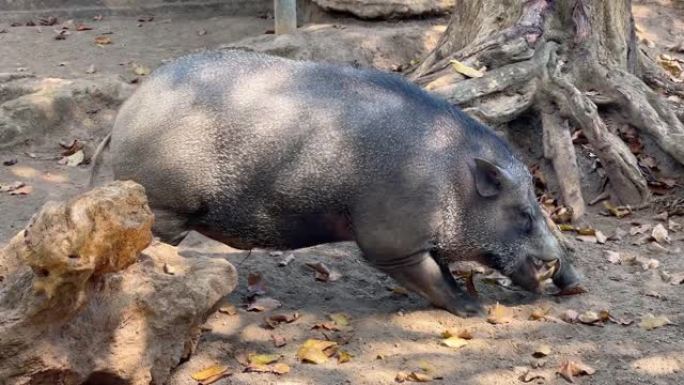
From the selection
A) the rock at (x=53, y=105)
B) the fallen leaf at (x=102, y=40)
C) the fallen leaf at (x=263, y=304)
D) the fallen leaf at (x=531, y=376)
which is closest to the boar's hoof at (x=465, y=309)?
the fallen leaf at (x=531, y=376)

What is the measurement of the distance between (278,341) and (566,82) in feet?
9.47

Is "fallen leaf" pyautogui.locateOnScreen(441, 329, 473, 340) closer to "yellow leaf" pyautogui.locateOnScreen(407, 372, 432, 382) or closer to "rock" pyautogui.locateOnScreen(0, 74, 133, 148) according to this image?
"yellow leaf" pyautogui.locateOnScreen(407, 372, 432, 382)

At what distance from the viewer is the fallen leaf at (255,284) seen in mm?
5129

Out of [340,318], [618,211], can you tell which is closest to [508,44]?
[618,211]

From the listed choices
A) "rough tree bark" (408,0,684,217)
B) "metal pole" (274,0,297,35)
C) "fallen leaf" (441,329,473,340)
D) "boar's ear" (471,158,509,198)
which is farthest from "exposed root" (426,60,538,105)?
"metal pole" (274,0,297,35)

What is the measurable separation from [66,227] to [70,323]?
0.45 meters

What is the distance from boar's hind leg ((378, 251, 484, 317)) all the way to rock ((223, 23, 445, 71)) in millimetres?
3615

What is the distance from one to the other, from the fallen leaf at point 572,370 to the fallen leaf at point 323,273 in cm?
154

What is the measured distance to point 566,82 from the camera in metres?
6.33

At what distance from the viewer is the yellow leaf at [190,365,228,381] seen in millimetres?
4152

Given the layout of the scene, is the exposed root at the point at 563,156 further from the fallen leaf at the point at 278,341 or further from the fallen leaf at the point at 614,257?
the fallen leaf at the point at 278,341

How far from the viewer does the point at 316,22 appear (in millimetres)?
9328

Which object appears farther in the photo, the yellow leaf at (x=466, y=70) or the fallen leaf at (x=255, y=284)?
the yellow leaf at (x=466, y=70)

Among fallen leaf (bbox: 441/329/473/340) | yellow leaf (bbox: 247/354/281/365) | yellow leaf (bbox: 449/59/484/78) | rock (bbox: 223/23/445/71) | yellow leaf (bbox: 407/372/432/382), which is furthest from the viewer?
rock (bbox: 223/23/445/71)
